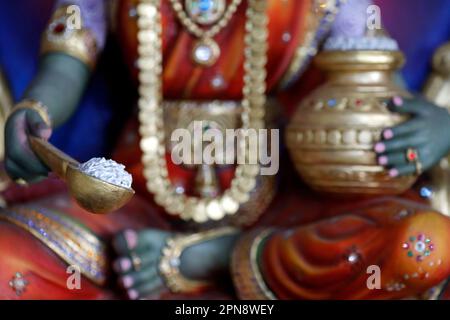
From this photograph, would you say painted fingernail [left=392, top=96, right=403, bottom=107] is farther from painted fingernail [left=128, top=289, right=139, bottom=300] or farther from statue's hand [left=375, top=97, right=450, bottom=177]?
painted fingernail [left=128, top=289, right=139, bottom=300]

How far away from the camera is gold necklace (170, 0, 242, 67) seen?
95cm

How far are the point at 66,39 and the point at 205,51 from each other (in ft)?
0.58

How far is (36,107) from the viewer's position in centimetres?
88

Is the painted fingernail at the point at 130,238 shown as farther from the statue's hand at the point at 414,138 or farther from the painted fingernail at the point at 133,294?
the statue's hand at the point at 414,138

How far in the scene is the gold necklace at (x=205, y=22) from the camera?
0.95m

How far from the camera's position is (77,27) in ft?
3.29

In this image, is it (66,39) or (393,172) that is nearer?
(393,172)

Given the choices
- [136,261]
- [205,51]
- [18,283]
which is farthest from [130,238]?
[205,51]

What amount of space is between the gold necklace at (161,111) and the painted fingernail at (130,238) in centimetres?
7

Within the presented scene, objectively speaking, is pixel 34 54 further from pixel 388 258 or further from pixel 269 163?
pixel 388 258

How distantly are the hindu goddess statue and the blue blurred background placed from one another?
86 millimetres

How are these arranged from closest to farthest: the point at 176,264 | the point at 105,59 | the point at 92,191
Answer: the point at 92,191
the point at 176,264
the point at 105,59

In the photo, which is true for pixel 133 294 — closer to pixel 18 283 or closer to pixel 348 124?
pixel 18 283
